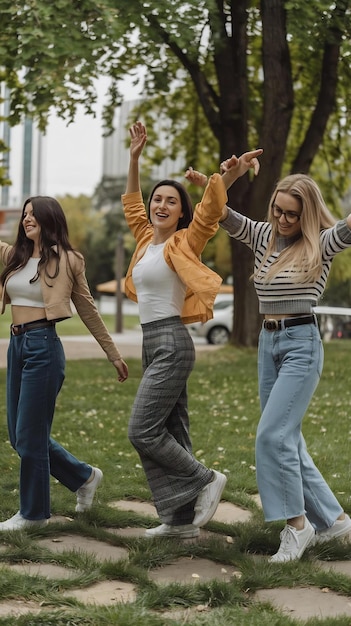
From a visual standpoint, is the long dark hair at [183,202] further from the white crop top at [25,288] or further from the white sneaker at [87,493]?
the white sneaker at [87,493]

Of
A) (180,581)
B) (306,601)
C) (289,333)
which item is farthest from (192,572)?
(289,333)

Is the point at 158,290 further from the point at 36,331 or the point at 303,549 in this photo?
the point at 303,549

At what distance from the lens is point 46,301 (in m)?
5.89

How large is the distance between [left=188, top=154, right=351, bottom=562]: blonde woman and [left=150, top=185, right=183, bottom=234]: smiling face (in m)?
0.32

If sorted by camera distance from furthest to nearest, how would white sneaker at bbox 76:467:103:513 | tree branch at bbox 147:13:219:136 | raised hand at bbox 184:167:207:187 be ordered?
1. tree branch at bbox 147:13:219:136
2. white sneaker at bbox 76:467:103:513
3. raised hand at bbox 184:167:207:187

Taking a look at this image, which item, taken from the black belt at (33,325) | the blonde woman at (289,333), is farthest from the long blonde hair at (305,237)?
the black belt at (33,325)

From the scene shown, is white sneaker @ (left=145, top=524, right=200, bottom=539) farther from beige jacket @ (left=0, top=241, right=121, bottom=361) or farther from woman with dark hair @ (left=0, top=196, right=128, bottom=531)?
beige jacket @ (left=0, top=241, right=121, bottom=361)

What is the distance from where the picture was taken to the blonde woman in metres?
5.39

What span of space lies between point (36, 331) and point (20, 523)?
109 centimetres

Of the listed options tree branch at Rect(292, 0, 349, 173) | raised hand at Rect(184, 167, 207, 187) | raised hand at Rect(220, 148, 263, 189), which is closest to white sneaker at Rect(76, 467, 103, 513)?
raised hand at Rect(184, 167, 207, 187)

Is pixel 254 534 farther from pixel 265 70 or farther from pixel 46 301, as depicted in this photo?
pixel 265 70

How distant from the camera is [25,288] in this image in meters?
5.95

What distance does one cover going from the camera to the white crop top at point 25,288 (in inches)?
234

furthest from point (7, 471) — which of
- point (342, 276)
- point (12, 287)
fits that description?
point (342, 276)
